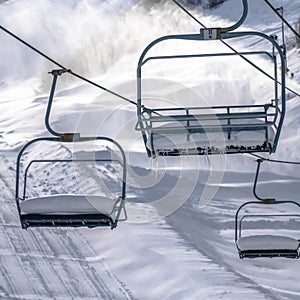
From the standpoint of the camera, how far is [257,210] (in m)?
13.5

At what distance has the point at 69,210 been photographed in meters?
4.13

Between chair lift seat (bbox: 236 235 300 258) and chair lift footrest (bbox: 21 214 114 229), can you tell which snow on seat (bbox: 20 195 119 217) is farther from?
chair lift seat (bbox: 236 235 300 258)

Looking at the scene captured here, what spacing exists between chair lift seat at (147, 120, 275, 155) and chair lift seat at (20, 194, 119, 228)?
1.21ft

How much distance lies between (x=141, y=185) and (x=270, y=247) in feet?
32.7

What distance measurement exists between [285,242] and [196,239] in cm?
658

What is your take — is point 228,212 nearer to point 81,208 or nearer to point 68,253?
point 68,253

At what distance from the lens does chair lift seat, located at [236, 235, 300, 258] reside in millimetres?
5156

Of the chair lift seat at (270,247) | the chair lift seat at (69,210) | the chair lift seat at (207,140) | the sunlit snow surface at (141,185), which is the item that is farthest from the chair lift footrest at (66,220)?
the chair lift seat at (270,247)

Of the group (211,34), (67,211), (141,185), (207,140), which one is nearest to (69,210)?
(67,211)

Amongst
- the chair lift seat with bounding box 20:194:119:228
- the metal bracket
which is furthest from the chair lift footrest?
the metal bracket

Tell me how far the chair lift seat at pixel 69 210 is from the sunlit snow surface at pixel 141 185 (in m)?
0.79

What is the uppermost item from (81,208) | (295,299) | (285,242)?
(81,208)

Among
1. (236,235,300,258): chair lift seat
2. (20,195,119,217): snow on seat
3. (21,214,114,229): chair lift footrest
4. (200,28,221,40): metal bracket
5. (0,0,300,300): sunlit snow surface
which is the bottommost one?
(0,0,300,300): sunlit snow surface

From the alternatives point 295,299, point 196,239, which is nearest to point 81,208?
point 295,299
